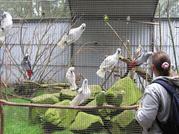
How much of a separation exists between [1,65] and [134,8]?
2.09 meters

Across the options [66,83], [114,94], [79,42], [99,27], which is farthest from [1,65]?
[114,94]

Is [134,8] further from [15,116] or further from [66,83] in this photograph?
[15,116]

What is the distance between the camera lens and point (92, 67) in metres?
4.54

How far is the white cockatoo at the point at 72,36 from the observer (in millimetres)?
4348

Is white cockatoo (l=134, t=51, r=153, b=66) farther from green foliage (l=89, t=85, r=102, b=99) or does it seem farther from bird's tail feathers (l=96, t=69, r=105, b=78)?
green foliage (l=89, t=85, r=102, b=99)

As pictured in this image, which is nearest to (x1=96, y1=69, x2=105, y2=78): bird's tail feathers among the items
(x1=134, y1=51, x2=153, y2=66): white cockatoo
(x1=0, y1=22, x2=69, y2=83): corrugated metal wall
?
(x1=134, y1=51, x2=153, y2=66): white cockatoo

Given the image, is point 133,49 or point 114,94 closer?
point 114,94

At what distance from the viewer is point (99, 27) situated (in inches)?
173

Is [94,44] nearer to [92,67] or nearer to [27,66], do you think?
[92,67]

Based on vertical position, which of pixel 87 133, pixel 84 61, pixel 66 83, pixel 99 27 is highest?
pixel 99 27

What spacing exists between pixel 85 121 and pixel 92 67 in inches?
24.8

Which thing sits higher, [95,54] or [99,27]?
[99,27]

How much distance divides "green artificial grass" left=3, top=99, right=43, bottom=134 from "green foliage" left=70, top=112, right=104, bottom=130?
0.42 m

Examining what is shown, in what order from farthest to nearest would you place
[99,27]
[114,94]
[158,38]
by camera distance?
[158,38]
[99,27]
[114,94]
